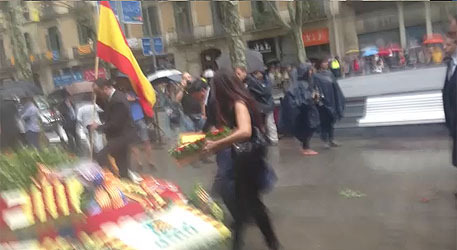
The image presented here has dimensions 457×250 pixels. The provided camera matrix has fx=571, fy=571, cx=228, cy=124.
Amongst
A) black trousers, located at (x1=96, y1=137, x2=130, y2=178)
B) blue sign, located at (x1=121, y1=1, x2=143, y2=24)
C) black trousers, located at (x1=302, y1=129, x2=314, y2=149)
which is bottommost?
black trousers, located at (x1=302, y1=129, x2=314, y2=149)

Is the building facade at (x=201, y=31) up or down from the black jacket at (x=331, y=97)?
up

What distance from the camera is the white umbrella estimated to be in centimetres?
393

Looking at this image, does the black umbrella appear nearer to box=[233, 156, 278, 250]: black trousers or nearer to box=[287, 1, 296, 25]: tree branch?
box=[233, 156, 278, 250]: black trousers

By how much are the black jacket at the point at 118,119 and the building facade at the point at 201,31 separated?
1.00ft

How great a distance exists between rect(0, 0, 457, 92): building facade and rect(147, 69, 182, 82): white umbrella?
45mm

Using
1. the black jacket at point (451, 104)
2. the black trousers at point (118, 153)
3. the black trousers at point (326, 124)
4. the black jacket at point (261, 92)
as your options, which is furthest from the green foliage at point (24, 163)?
the black trousers at point (326, 124)

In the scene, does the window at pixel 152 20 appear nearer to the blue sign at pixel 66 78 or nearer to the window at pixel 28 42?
the blue sign at pixel 66 78

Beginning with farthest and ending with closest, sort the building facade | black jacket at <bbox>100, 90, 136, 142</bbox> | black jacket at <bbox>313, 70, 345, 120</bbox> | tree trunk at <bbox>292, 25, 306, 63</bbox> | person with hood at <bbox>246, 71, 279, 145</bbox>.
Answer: black jacket at <bbox>313, 70, 345, 120</bbox> → person with hood at <bbox>246, 71, 279, 145</bbox> → black jacket at <bbox>100, 90, 136, 142</bbox> → tree trunk at <bbox>292, 25, 306, 63</bbox> → the building facade

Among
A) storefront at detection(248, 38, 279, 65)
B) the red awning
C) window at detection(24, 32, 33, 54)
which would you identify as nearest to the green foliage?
window at detection(24, 32, 33, 54)

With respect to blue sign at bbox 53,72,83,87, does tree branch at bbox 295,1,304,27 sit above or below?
above

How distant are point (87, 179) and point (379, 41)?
1869 mm

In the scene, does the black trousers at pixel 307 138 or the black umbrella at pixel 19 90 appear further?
the black trousers at pixel 307 138

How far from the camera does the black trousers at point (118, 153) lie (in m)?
3.80

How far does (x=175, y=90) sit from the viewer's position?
13.8 ft
